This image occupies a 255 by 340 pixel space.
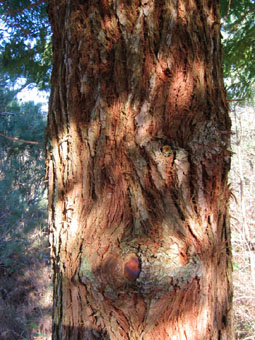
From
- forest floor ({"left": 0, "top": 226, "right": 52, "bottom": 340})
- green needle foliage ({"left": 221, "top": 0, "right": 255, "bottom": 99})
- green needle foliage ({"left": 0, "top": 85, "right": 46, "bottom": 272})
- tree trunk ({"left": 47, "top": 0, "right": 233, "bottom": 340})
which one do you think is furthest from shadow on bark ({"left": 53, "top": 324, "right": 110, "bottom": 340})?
green needle foliage ({"left": 0, "top": 85, "right": 46, "bottom": 272})

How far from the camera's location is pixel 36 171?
371 inches

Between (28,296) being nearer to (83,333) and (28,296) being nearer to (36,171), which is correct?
(36,171)

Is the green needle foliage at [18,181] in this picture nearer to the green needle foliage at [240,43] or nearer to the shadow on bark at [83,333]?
the green needle foliage at [240,43]

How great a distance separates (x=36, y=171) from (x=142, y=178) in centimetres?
901

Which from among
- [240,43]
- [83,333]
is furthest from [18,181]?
[83,333]

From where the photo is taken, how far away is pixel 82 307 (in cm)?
91

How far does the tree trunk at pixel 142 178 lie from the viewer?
86cm

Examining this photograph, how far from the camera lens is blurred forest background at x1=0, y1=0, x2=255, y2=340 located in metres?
3.50

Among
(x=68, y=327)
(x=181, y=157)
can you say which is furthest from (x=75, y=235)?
(x=181, y=157)

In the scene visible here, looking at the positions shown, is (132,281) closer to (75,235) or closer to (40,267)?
(75,235)

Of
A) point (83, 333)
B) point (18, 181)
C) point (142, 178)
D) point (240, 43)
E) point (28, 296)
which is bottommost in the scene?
point (28, 296)

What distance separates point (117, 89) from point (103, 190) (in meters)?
0.34

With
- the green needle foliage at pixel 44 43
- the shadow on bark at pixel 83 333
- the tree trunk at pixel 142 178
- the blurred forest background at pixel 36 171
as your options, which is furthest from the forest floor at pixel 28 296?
the tree trunk at pixel 142 178

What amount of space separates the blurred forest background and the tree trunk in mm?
181
